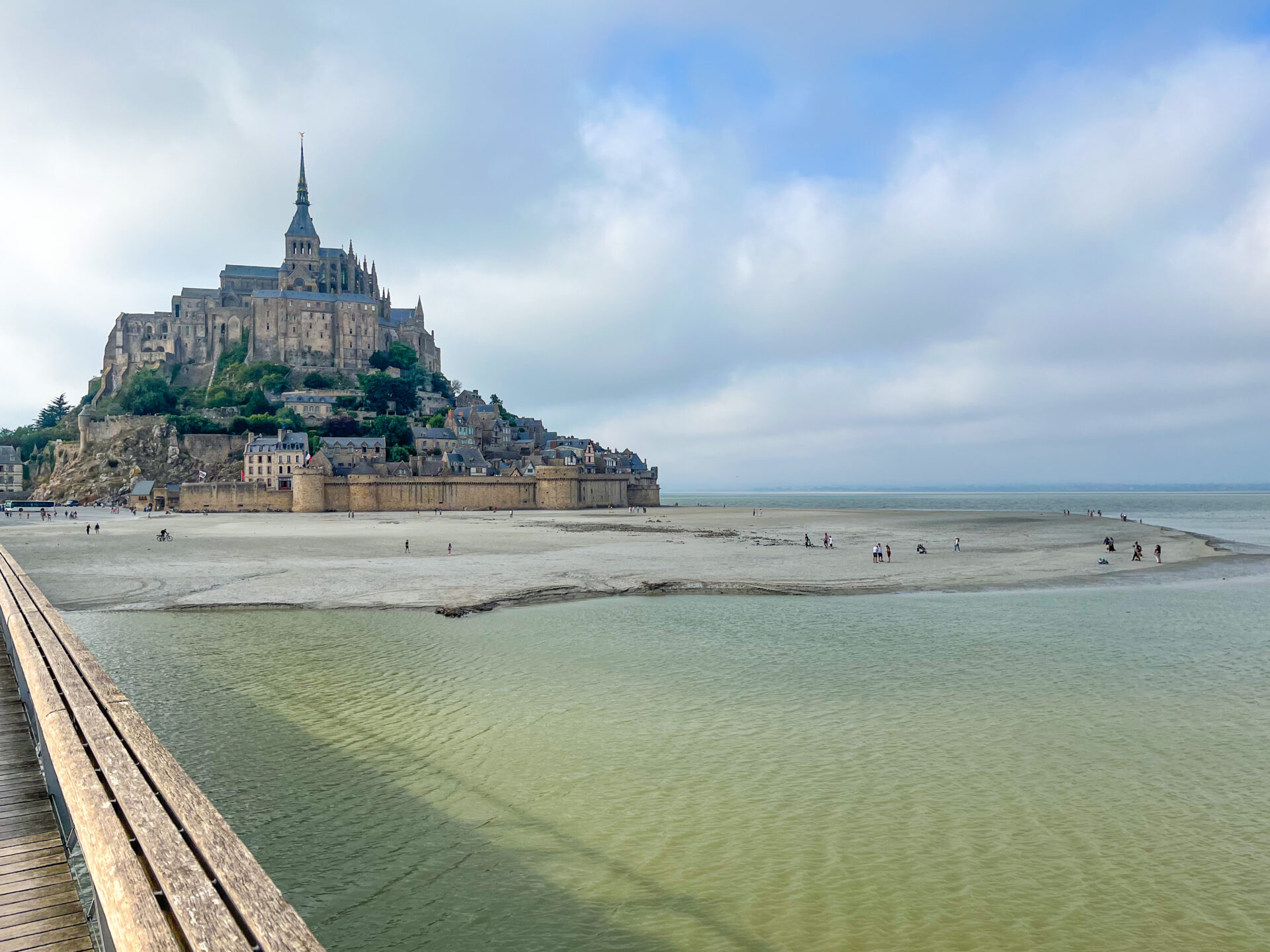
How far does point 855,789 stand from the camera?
7844 millimetres

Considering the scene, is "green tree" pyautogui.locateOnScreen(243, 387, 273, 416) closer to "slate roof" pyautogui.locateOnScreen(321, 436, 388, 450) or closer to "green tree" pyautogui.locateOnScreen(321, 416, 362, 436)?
"green tree" pyautogui.locateOnScreen(321, 416, 362, 436)

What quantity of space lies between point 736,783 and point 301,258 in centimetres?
10030

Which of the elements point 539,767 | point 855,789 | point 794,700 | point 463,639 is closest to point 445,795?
point 539,767

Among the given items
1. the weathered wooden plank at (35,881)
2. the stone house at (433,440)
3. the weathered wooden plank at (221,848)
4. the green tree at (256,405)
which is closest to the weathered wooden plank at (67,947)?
the weathered wooden plank at (221,848)

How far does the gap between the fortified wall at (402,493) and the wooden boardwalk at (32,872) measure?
2470 inches

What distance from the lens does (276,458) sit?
68750 millimetres

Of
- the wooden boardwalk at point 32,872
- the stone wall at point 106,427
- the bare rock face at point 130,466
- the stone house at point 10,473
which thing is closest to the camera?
the wooden boardwalk at point 32,872

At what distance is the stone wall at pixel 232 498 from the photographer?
64.4 meters

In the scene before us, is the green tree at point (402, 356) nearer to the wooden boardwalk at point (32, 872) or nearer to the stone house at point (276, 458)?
the stone house at point (276, 458)

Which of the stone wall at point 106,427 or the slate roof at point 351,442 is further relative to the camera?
the stone wall at point 106,427

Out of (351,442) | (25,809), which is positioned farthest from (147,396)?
(25,809)

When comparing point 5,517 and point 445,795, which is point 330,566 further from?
point 5,517

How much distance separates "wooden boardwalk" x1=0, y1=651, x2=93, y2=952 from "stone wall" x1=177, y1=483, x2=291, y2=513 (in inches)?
2556

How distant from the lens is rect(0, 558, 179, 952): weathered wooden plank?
258 centimetres
